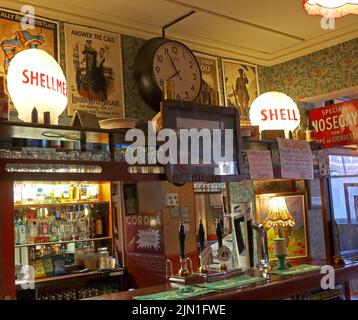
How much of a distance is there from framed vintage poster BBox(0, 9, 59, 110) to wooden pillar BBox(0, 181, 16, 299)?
181cm

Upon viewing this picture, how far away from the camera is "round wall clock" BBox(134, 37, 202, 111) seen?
411 centimetres

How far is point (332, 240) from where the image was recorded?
356 cm

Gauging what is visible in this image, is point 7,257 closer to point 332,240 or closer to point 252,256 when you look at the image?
point 252,256

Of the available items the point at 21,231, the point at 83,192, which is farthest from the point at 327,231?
the point at 21,231

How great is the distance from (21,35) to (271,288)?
2.75 m

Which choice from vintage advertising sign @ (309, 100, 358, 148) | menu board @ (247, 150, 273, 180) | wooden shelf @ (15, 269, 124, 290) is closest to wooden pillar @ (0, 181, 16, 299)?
menu board @ (247, 150, 273, 180)

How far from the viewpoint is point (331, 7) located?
2.38 metres

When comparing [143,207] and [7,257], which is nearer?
[7,257]

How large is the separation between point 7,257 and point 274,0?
3129 millimetres

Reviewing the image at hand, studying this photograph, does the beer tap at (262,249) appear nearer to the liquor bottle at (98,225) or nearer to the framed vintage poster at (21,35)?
the framed vintage poster at (21,35)

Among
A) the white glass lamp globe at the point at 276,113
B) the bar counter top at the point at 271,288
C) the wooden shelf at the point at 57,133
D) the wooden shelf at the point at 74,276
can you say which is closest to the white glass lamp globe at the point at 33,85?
the wooden shelf at the point at 57,133

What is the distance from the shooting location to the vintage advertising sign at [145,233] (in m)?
4.48

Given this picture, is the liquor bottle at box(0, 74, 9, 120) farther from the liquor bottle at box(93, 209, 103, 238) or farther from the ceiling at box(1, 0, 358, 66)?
the liquor bottle at box(93, 209, 103, 238)

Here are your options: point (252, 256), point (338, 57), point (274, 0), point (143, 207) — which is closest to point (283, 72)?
point (338, 57)
